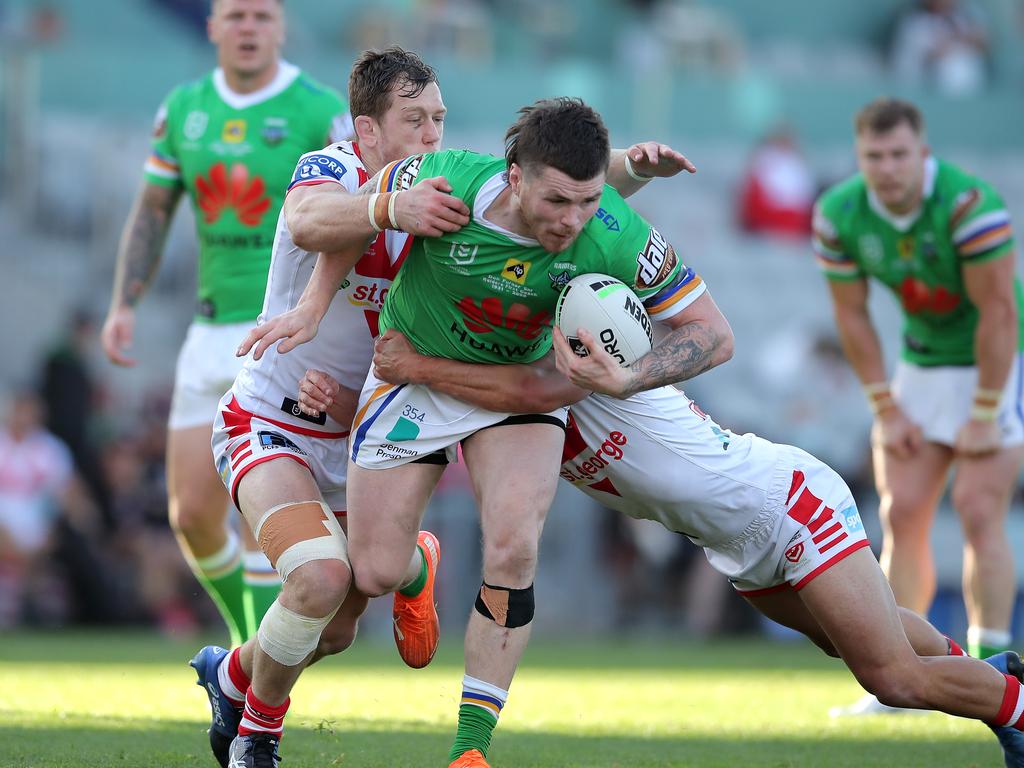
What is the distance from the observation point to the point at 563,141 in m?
5.06

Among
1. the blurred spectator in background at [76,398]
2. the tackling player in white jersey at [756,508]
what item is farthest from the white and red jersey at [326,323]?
the blurred spectator in background at [76,398]

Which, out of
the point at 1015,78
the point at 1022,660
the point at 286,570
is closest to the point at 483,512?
the point at 286,570

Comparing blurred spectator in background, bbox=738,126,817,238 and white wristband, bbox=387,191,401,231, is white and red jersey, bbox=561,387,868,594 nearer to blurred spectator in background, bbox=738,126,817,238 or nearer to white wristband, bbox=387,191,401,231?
white wristband, bbox=387,191,401,231

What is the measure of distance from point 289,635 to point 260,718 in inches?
13.7

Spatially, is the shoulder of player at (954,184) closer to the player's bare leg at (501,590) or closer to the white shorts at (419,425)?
the white shorts at (419,425)

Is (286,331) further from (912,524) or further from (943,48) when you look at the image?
(943,48)

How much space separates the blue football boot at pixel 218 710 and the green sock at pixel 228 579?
5.50ft

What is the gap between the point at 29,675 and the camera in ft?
28.9

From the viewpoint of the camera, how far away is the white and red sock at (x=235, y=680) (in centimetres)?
583

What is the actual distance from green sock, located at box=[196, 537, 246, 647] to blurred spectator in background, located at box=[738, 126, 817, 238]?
449 inches

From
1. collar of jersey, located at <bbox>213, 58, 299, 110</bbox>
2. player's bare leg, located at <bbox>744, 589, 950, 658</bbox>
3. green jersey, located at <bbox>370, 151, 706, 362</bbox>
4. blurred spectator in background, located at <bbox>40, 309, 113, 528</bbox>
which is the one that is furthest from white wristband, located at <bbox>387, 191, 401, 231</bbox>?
blurred spectator in background, located at <bbox>40, 309, 113, 528</bbox>

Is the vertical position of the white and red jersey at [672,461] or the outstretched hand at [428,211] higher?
the outstretched hand at [428,211]

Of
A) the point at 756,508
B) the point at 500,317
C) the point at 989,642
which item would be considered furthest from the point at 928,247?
the point at 500,317

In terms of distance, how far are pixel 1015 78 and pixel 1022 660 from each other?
56.0 ft
